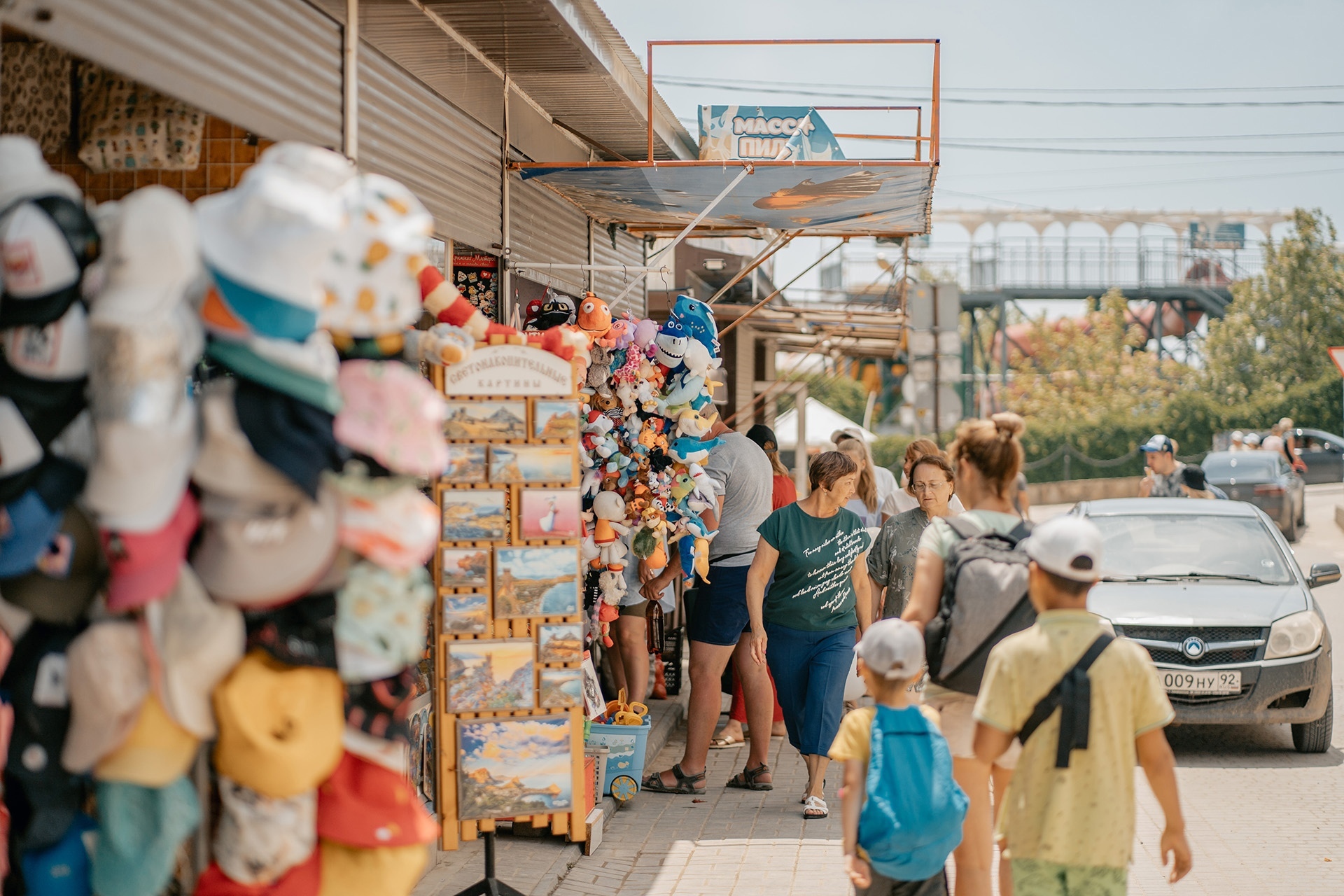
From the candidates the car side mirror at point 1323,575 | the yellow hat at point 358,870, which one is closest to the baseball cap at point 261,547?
the yellow hat at point 358,870

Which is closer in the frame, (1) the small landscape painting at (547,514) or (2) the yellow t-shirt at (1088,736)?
(2) the yellow t-shirt at (1088,736)

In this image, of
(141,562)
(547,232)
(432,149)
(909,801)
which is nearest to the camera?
(141,562)

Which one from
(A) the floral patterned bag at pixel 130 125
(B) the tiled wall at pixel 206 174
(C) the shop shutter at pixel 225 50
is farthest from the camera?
(B) the tiled wall at pixel 206 174

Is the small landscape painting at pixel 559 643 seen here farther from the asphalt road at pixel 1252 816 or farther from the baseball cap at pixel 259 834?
the asphalt road at pixel 1252 816

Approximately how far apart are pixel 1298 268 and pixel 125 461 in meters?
45.8

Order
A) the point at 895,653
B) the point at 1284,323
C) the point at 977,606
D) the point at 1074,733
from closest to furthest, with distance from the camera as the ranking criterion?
the point at 1074,733
the point at 895,653
the point at 977,606
the point at 1284,323

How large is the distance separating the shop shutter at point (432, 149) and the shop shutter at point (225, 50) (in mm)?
Result: 372

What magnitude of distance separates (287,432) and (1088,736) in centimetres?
245

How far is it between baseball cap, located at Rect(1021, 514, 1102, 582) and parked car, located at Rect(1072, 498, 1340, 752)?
15.5ft

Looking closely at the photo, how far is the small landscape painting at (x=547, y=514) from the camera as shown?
5.17 meters

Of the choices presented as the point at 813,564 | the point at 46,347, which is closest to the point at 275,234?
the point at 46,347

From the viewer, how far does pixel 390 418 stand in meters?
3.05

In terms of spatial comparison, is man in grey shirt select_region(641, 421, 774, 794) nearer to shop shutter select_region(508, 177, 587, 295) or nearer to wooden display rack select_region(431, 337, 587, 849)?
shop shutter select_region(508, 177, 587, 295)

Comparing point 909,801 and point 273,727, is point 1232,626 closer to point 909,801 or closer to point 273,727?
point 909,801
